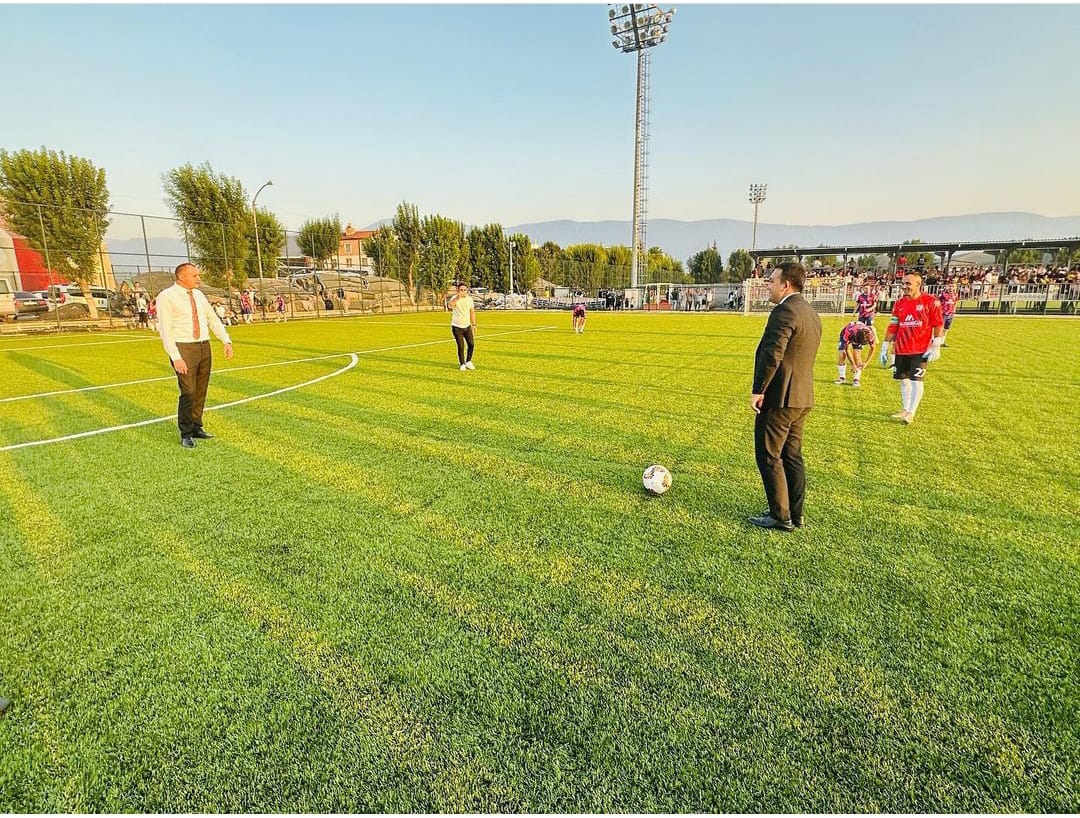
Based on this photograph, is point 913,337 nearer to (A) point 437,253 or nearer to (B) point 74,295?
(B) point 74,295

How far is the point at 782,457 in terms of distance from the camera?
13.1 ft

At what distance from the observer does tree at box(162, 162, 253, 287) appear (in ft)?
105

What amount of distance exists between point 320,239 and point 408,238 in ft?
54.8

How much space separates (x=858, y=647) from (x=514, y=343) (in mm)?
15662

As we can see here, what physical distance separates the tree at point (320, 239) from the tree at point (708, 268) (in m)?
62.6

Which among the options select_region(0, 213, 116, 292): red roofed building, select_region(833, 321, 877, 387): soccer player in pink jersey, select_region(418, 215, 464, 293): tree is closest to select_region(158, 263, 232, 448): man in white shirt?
select_region(833, 321, 877, 387): soccer player in pink jersey

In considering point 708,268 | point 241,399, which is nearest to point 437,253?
point 241,399

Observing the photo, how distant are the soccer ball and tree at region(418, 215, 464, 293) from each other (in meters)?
46.6

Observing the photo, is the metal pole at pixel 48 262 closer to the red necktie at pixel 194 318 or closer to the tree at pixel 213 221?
the tree at pixel 213 221

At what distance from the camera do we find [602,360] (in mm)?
13500

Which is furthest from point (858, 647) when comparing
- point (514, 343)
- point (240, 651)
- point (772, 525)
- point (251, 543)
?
point (514, 343)

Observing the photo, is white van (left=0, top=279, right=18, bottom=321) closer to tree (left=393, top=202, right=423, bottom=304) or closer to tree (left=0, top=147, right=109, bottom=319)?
tree (left=0, top=147, right=109, bottom=319)

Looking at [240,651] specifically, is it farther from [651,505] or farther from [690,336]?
[690,336]

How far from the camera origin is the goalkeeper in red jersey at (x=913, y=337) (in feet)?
22.8
